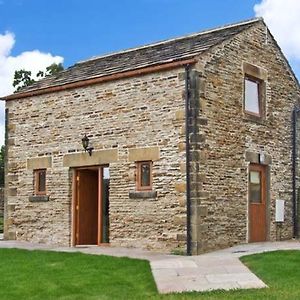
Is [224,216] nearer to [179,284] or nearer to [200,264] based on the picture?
[200,264]

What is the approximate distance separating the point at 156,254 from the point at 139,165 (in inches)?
97.6

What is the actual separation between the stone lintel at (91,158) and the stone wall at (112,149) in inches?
1.8

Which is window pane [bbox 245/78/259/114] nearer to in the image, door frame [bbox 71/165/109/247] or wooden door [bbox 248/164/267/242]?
wooden door [bbox 248/164/267/242]

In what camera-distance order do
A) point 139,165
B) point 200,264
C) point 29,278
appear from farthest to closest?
1. point 139,165
2. point 200,264
3. point 29,278

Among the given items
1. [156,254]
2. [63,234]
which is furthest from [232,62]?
[63,234]

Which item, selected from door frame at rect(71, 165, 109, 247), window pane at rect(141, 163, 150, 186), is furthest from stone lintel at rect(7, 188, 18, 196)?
window pane at rect(141, 163, 150, 186)

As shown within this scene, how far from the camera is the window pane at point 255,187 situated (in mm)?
17016

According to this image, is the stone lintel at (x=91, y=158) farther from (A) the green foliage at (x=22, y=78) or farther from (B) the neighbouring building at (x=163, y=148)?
(A) the green foliage at (x=22, y=78)

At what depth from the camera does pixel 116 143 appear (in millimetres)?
16438

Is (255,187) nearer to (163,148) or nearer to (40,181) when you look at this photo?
(163,148)

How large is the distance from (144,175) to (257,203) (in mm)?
3529

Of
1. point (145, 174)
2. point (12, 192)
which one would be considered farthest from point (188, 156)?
point (12, 192)

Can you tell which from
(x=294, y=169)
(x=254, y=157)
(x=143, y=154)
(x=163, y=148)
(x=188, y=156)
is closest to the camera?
(x=188, y=156)

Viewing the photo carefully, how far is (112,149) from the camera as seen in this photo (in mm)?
16516
